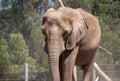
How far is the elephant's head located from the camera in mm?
4156

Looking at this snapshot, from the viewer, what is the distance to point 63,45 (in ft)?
14.1

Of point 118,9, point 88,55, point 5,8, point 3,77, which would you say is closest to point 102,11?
point 118,9

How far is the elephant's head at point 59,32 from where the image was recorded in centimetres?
416

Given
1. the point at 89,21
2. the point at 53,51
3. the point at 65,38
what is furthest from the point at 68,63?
the point at 89,21

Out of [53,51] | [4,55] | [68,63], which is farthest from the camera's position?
[4,55]

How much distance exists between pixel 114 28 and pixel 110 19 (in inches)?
49.9

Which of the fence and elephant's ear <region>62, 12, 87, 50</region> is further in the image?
the fence

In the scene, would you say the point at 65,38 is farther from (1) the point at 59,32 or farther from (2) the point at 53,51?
(2) the point at 53,51

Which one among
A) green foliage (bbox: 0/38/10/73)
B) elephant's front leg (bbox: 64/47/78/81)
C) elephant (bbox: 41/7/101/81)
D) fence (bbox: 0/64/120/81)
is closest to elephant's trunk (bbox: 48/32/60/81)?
elephant (bbox: 41/7/101/81)

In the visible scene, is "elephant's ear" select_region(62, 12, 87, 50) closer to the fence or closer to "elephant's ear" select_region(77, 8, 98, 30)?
"elephant's ear" select_region(77, 8, 98, 30)

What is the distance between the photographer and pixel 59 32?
166 inches

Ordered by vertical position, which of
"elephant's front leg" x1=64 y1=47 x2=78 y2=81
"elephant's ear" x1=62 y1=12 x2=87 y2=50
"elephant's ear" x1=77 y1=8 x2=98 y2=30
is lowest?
"elephant's front leg" x1=64 y1=47 x2=78 y2=81

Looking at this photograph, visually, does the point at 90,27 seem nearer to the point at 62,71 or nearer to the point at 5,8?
the point at 62,71

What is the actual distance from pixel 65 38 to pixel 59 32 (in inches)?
5.8
